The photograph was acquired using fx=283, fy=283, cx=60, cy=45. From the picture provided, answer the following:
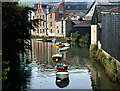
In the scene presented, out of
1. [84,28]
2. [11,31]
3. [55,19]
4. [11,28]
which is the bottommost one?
[11,31]

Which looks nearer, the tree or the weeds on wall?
the tree

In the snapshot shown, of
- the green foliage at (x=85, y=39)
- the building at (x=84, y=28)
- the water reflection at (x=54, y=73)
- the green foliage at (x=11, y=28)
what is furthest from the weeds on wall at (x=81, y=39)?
the green foliage at (x=11, y=28)

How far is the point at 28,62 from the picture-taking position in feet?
89.0

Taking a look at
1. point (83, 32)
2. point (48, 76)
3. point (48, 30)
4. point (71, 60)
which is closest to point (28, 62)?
point (71, 60)

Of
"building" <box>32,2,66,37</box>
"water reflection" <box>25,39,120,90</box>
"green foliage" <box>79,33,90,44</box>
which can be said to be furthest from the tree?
"building" <box>32,2,66,37</box>

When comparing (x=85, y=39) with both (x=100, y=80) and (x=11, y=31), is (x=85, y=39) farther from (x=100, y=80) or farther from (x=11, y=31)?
(x=11, y=31)

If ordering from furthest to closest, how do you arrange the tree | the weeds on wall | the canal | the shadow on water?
1. the weeds on wall
2. the canal
3. the shadow on water
4. the tree

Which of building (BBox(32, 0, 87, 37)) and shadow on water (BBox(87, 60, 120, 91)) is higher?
building (BBox(32, 0, 87, 37))

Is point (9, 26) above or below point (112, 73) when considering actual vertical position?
above

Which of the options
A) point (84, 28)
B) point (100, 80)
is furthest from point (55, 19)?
point (100, 80)

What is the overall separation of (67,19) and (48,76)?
121 ft

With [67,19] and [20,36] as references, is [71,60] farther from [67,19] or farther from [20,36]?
[67,19]

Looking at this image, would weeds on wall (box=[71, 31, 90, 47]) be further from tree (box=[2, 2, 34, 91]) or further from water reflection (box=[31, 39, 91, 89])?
tree (box=[2, 2, 34, 91])

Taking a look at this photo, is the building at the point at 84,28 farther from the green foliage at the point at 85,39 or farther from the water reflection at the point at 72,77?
the water reflection at the point at 72,77
